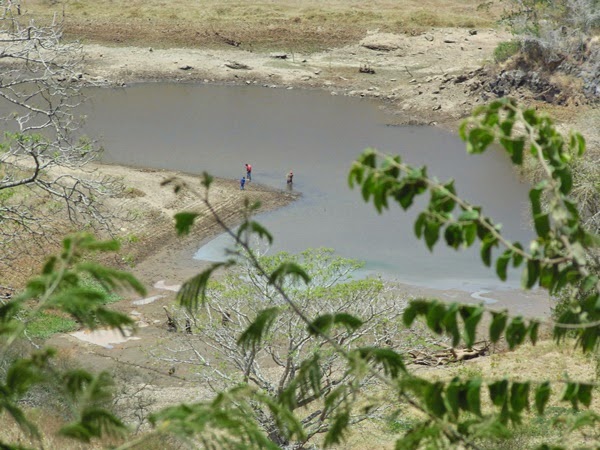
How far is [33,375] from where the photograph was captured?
4.16 m

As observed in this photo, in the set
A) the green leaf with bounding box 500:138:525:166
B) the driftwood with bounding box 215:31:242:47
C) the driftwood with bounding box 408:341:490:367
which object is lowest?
the driftwood with bounding box 408:341:490:367

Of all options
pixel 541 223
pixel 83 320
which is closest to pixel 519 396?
pixel 541 223

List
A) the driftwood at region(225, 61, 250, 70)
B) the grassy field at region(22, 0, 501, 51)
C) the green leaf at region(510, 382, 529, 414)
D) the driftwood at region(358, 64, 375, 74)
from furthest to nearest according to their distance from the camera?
the grassy field at region(22, 0, 501, 51) < the driftwood at region(225, 61, 250, 70) < the driftwood at region(358, 64, 375, 74) < the green leaf at region(510, 382, 529, 414)

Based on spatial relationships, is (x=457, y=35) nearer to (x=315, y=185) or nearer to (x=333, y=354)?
(x=315, y=185)

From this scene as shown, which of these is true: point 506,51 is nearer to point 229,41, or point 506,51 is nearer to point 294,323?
point 229,41

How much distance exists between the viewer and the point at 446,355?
21359 mm

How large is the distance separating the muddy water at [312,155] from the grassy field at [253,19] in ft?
24.4

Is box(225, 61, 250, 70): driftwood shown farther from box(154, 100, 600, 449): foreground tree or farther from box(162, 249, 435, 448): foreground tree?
box(154, 100, 600, 449): foreground tree

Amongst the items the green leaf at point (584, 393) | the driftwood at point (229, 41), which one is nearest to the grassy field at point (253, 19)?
the driftwood at point (229, 41)

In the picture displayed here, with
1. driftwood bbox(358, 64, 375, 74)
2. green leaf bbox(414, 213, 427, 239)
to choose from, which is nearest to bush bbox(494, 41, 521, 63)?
driftwood bbox(358, 64, 375, 74)

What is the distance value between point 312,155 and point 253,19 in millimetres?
22258

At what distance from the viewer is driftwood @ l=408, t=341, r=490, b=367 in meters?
20.0

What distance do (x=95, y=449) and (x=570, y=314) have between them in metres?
8.53

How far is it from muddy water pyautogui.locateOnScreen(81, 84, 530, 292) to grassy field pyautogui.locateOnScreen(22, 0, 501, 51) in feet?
24.4
